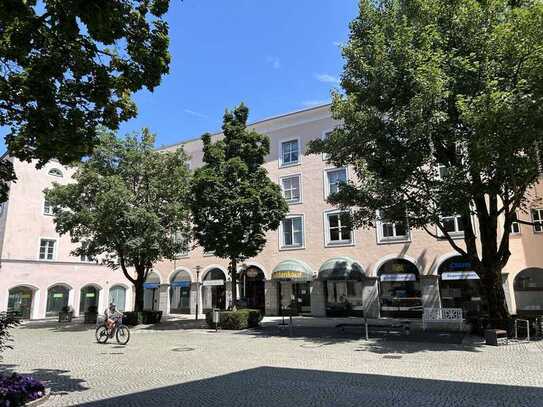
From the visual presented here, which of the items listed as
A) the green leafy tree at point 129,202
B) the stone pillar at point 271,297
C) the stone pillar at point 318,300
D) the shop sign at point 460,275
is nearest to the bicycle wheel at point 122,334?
the green leafy tree at point 129,202

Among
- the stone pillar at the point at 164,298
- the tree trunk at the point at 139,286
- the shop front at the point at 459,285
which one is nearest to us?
the shop front at the point at 459,285

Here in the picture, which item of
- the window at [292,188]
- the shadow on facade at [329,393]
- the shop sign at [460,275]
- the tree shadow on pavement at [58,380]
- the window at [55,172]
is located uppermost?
the window at [55,172]

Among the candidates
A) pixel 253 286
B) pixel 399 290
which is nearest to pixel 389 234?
pixel 399 290

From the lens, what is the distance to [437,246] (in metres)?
26.4

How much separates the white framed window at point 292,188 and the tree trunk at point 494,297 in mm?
17069

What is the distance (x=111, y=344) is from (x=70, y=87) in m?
11.4

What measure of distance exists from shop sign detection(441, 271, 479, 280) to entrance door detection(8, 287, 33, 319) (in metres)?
30.9

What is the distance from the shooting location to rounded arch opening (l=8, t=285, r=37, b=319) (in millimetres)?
33406

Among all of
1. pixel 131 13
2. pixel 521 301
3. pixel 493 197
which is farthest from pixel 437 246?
pixel 131 13

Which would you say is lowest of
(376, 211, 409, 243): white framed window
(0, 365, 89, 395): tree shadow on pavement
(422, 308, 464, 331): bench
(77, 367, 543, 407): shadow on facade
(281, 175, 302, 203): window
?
(77, 367, 543, 407): shadow on facade

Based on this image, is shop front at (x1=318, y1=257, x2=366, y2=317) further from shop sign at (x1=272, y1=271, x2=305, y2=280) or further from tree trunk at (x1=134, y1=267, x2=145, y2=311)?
tree trunk at (x1=134, y1=267, x2=145, y2=311)

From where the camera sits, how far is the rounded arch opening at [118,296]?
133ft

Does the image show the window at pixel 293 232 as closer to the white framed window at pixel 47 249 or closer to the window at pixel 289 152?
the window at pixel 289 152

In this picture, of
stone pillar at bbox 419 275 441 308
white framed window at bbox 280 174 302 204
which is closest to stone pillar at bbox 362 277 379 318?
stone pillar at bbox 419 275 441 308
